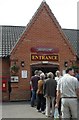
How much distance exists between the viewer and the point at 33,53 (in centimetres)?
2525

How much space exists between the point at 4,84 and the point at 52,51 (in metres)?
4.20

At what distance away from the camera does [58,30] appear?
26266 millimetres

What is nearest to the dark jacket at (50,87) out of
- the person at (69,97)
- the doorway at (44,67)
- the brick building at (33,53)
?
the person at (69,97)

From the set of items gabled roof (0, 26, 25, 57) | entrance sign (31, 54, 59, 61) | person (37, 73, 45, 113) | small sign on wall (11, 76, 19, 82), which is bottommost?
person (37, 73, 45, 113)

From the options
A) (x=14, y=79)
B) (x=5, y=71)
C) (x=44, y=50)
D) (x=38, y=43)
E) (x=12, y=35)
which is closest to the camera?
(x=14, y=79)

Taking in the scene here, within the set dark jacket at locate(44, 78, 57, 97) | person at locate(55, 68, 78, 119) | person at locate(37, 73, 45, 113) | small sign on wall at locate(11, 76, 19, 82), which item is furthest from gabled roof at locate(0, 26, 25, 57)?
person at locate(55, 68, 78, 119)

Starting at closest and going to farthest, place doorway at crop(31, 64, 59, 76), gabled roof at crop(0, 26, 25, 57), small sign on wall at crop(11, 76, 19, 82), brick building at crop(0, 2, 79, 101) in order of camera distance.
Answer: small sign on wall at crop(11, 76, 19, 82), brick building at crop(0, 2, 79, 101), doorway at crop(31, 64, 59, 76), gabled roof at crop(0, 26, 25, 57)

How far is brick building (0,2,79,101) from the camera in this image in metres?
24.8

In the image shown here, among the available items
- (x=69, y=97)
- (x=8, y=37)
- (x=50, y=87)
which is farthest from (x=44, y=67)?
(x=69, y=97)

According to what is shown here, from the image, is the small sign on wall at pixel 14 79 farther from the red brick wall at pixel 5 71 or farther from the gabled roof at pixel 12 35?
the gabled roof at pixel 12 35

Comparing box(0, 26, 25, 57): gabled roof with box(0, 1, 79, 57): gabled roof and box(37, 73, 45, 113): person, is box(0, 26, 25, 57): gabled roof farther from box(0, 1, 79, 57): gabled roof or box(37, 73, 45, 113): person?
box(37, 73, 45, 113): person

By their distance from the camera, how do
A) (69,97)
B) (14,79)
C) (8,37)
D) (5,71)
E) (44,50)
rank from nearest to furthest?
(69,97) < (14,79) < (5,71) < (44,50) < (8,37)

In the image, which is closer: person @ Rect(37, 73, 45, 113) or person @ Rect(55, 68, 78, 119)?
person @ Rect(55, 68, 78, 119)

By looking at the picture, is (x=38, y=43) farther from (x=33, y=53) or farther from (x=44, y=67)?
(x=44, y=67)
